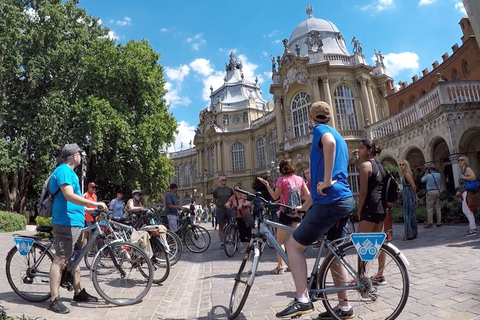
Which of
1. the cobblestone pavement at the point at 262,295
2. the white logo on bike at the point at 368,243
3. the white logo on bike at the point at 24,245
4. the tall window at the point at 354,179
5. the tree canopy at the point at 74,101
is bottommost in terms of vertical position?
the cobblestone pavement at the point at 262,295

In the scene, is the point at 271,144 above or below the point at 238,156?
above

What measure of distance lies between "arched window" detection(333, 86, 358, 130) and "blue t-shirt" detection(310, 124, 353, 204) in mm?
26459

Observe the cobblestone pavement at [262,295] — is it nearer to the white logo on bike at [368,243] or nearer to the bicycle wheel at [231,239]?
the white logo on bike at [368,243]

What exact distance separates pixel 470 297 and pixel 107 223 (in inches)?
174

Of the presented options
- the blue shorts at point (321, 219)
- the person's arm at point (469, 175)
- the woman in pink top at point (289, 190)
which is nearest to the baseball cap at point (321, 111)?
the blue shorts at point (321, 219)

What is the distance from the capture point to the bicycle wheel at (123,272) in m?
4.07

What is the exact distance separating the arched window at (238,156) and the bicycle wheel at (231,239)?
3971cm

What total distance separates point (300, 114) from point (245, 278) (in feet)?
90.2

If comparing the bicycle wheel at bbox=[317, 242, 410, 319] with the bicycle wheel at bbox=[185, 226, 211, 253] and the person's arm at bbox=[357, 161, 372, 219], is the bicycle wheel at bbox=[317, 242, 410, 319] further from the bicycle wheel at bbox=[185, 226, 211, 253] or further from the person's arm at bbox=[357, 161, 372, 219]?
the bicycle wheel at bbox=[185, 226, 211, 253]

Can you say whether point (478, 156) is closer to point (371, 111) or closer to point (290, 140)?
point (371, 111)

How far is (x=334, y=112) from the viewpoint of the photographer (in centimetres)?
2792

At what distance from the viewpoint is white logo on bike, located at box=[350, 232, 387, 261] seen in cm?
281

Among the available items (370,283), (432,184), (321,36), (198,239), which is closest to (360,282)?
(370,283)

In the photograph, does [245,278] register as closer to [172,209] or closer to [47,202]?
[47,202]
